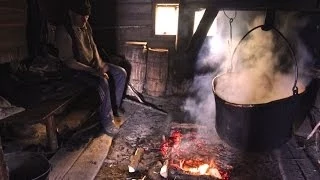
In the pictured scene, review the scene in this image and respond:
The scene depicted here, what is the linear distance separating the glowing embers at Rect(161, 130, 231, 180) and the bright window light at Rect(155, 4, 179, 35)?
397 cm

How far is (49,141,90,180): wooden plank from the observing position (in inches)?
207

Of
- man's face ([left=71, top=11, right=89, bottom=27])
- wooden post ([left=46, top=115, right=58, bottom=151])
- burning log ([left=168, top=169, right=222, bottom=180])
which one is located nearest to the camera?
burning log ([left=168, top=169, right=222, bottom=180])

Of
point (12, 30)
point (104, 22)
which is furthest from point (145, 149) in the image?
point (104, 22)

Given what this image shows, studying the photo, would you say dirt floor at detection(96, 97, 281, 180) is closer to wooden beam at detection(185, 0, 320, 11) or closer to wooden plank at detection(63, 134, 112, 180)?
wooden plank at detection(63, 134, 112, 180)

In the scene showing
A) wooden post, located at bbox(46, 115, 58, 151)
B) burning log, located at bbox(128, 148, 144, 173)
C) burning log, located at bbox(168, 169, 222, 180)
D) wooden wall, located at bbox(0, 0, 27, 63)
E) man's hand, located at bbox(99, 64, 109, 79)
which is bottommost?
burning log, located at bbox(128, 148, 144, 173)

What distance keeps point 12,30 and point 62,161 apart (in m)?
3.91

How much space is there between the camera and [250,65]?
8.12 meters

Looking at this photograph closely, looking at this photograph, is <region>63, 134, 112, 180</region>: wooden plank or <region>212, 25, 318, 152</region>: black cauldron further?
<region>212, 25, 318, 152</region>: black cauldron

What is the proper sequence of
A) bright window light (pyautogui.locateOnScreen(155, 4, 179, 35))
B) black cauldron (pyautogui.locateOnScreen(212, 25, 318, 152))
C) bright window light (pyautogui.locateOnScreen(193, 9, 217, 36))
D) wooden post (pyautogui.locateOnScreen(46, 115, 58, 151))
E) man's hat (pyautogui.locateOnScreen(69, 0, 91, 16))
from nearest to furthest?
1. black cauldron (pyautogui.locateOnScreen(212, 25, 318, 152))
2. wooden post (pyautogui.locateOnScreen(46, 115, 58, 151))
3. man's hat (pyautogui.locateOnScreen(69, 0, 91, 16))
4. bright window light (pyautogui.locateOnScreen(193, 9, 217, 36))
5. bright window light (pyautogui.locateOnScreen(155, 4, 179, 35))

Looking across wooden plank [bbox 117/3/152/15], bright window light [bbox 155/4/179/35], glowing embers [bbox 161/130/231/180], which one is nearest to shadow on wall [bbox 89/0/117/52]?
wooden plank [bbox 117/3/152/15]

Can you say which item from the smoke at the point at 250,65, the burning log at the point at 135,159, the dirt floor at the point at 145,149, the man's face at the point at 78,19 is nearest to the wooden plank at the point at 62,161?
the dirt floor at the point at 145,149

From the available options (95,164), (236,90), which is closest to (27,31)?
(95,164)

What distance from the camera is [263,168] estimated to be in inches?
219

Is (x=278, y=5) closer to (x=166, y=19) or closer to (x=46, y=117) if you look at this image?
(x=166, y=19)
